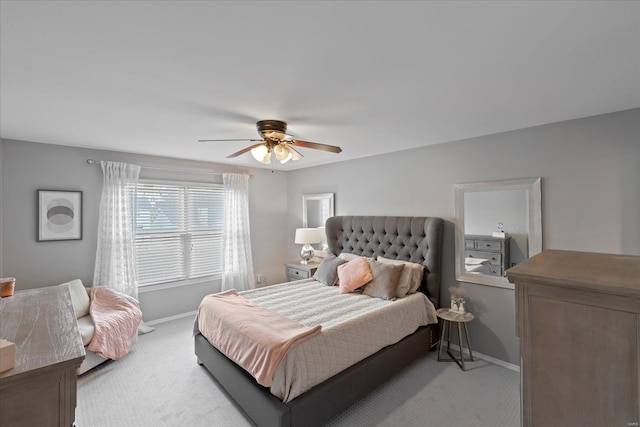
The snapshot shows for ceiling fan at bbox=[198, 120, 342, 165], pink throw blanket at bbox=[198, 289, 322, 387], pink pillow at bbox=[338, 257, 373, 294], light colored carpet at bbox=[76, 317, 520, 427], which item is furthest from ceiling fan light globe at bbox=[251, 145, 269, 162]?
light colored carpet at bbox=[76, 317, 520, 427]

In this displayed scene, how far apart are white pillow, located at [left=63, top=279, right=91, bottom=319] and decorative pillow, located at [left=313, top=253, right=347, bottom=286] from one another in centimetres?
265

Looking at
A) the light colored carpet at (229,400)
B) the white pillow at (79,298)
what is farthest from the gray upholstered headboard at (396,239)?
the white pillow at (79,298)

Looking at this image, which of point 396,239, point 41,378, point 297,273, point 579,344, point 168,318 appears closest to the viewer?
point 579,344

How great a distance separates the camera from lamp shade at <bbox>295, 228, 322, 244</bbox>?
15.3 feet

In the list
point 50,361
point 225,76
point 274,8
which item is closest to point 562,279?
point 274,8

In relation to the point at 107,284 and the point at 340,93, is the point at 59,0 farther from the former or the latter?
the point at 107,284

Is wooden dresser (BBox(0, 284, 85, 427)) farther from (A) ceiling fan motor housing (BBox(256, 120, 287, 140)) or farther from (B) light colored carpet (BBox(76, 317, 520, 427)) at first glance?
(A) ceiling fan motor housing (BBox(256, 120, 287, 140))

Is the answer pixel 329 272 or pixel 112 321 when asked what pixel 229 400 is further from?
pixel 329 272

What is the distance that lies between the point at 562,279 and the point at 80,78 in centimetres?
250

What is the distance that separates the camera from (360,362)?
2.38 meters

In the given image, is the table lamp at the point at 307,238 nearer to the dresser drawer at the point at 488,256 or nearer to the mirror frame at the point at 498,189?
the mirror frame at the point at 498,189

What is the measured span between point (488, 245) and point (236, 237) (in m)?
3.63

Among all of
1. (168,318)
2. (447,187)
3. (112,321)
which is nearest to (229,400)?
(112,321)

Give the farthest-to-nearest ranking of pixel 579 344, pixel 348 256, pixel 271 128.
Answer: pixel 348 256 → pixel 271 128 → pixel 579 344
